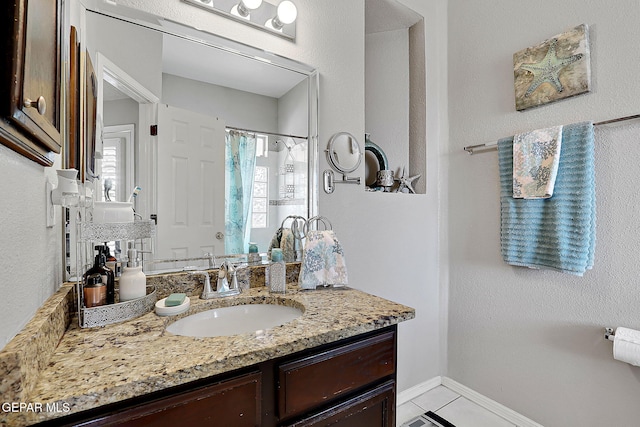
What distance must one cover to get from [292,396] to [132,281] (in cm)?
61

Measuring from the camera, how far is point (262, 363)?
30.6 inches

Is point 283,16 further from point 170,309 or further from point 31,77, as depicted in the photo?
point 170,309

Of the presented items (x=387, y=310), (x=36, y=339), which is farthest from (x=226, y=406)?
(x=387, y=310)

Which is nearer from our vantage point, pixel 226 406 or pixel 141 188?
pixel 226 406

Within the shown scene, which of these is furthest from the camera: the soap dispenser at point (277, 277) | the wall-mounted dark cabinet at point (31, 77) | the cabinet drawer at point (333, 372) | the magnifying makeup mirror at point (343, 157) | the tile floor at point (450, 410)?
the tile floor at point (450, 410)

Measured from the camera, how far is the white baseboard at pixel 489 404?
1.66 metres

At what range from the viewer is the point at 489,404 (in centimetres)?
180

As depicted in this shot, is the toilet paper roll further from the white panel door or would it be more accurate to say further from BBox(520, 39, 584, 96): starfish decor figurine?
the white panel door

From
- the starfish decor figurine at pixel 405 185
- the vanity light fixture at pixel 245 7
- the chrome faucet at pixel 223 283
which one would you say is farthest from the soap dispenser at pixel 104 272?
the starfish decor figurine at pixel 405 185

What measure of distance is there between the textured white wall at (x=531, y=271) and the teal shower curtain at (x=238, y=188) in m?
1.36

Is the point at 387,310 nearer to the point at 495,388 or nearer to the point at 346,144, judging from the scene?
the point at 346,144

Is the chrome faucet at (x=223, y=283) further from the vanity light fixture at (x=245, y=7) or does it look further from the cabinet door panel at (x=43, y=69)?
the vanity light fixture at (x=245, y=7)

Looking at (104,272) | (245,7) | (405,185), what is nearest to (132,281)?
(104,272)

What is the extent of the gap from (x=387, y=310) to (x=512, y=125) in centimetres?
135
